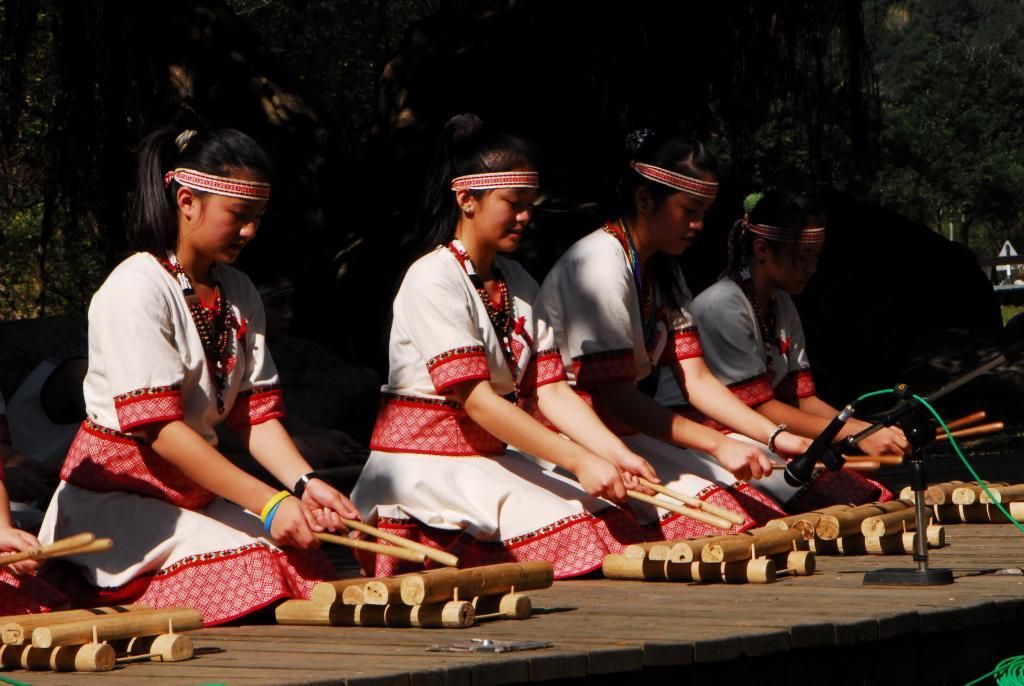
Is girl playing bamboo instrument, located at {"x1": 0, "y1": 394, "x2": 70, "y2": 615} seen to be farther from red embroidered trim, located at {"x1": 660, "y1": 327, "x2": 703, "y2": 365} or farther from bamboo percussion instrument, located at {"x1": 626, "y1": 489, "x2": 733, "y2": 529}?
red embroidered trim, located at {"x1": 660, "y1": 327, "x2": 703, "y2": 365}

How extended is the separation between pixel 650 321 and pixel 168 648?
2379mm

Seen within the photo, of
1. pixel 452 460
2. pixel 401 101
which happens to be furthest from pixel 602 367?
pixel 401 101

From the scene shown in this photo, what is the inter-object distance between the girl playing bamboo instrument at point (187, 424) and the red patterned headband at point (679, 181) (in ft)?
4.80

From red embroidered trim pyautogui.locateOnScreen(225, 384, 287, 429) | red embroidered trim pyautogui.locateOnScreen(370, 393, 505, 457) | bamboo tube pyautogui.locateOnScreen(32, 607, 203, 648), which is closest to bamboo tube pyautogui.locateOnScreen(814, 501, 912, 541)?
red embroidered trim pyautogui.locateOnScreen(370, 393, 505, 457)

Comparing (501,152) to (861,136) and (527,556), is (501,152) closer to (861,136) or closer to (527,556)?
(527,556)

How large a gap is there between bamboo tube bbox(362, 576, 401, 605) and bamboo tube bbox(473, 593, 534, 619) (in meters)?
0.20

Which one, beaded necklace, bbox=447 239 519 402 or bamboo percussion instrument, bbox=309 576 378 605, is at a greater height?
beaded necklace, bbox=447 239 519 402

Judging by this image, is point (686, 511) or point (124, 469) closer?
point (124, 469)

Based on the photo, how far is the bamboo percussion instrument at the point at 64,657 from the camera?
9.95 feet

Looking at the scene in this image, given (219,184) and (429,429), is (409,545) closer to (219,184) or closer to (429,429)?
(429,429)

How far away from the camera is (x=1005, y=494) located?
18.2ft

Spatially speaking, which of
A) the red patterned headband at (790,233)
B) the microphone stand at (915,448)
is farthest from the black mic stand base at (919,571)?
the red patterned headband at (790,233)

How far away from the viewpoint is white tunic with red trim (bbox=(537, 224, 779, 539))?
4895 mm

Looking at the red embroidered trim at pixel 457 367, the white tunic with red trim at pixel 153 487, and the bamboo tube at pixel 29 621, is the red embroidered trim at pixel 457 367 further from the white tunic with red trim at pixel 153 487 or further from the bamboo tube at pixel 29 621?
the bamboo tube at pixel 29 621
